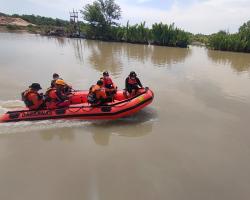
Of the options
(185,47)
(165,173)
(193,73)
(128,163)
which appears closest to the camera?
(165,173)

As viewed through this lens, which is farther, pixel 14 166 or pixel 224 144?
pixel 224 144

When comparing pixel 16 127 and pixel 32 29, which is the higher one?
pixel 32 29

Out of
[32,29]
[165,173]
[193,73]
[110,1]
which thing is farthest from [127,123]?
[32,29]

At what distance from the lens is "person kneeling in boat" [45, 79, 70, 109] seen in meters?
5.50

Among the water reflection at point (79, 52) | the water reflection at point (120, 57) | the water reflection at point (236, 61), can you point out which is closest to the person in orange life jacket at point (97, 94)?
the water reflection at point (120, 57)

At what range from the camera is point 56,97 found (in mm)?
5551

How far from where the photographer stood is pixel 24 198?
3.24 metres

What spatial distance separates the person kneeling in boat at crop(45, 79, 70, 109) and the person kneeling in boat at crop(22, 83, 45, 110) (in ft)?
0.56

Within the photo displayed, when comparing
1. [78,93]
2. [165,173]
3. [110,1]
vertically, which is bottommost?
[165,173]

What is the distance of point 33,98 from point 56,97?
0.55m

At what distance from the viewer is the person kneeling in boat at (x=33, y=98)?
17.4 feet

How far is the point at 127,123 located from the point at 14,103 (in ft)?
12.1

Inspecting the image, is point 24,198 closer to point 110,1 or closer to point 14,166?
point 14,166

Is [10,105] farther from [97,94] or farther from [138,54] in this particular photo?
[138,54]
